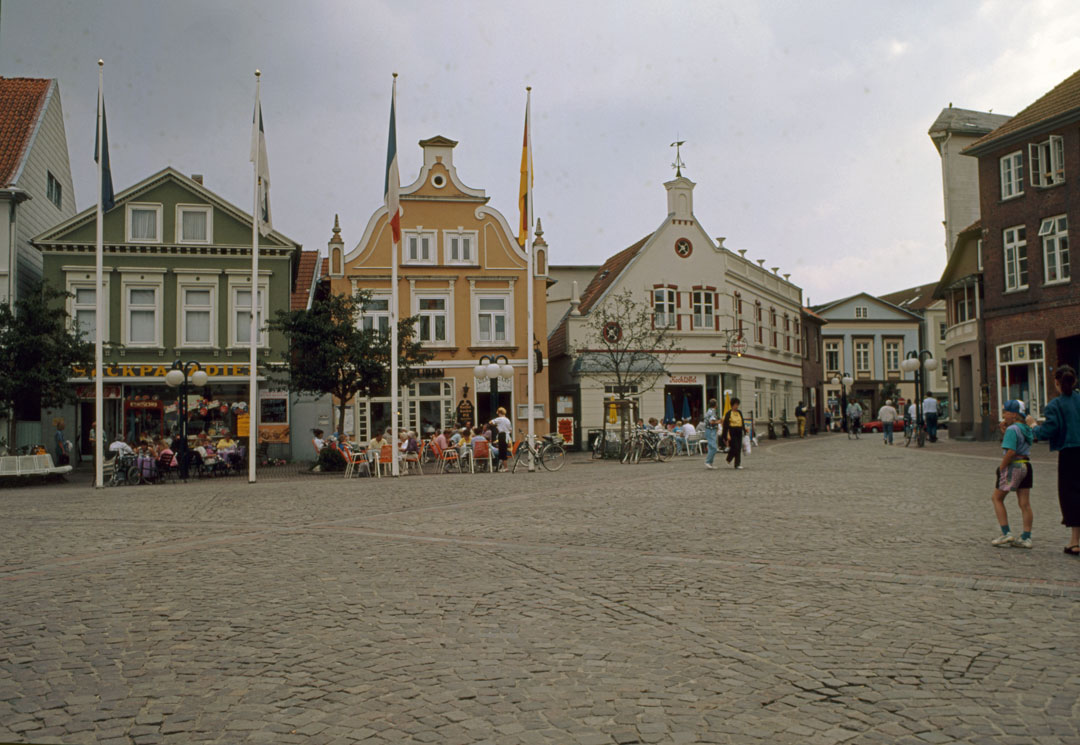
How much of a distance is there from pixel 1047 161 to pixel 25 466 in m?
32.9

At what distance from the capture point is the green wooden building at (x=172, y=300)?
110 feet

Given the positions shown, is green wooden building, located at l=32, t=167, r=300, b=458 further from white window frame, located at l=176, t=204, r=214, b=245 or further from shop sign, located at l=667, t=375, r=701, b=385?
shop sign, located at l=667, t=375, r=701, b=385

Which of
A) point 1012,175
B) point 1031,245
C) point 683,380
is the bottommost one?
point 683,380

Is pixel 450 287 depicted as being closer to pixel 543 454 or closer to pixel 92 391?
pixel 543 454

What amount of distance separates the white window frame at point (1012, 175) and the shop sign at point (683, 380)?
583 inches

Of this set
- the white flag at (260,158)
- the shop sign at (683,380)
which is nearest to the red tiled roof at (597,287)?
the shop sign at (683,380)

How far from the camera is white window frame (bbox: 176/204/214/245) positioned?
34.7 meters

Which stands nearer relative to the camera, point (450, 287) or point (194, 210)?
point (194, 210)

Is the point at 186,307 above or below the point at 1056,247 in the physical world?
below

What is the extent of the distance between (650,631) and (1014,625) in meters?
2.48

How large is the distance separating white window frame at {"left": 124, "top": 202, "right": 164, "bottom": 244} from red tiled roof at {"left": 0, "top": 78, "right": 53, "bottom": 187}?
3748mm

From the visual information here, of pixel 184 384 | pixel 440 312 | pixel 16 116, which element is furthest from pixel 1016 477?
pixel 16 116

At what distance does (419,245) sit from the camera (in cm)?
3738

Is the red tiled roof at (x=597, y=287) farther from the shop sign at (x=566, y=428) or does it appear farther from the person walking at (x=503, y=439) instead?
the person walking at (x=503, y=439)
